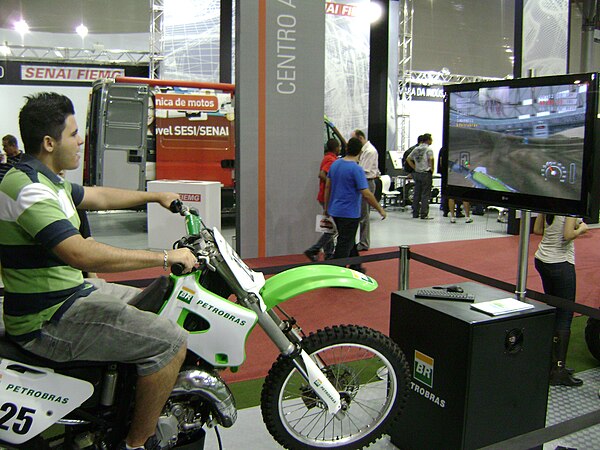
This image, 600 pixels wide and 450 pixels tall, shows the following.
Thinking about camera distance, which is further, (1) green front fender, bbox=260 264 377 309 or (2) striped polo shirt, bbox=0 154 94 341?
(1) green front fender, bbox=260 264 377 309

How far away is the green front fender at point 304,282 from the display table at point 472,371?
1.15 feet

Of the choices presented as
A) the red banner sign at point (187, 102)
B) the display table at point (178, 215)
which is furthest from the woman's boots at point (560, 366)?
the red banner sign at point (187, 102)

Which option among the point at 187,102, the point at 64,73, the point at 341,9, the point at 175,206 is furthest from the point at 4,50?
the point at 175,206

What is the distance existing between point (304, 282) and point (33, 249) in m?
1.02

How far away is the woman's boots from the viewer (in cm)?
345

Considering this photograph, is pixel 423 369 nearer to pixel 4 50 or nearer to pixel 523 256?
pixel 523 256

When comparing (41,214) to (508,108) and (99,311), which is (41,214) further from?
(508,108)

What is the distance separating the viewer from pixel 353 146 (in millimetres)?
5562

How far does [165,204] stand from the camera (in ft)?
7.94

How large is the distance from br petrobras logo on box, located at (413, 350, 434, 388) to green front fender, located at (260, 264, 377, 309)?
1.28ft

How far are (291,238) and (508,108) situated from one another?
186 inches

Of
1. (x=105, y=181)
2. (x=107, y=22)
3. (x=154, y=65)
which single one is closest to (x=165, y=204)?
(x=105, y=181)

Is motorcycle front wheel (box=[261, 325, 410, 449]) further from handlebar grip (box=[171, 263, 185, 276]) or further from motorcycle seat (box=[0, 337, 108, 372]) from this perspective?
motorcycle seat (box=[0, 337, 108, 372])

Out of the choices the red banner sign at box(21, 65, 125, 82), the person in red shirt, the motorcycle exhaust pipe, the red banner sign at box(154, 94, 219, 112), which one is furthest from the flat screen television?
Answer: the red banner sign at box(21, 65, 125, 82)
